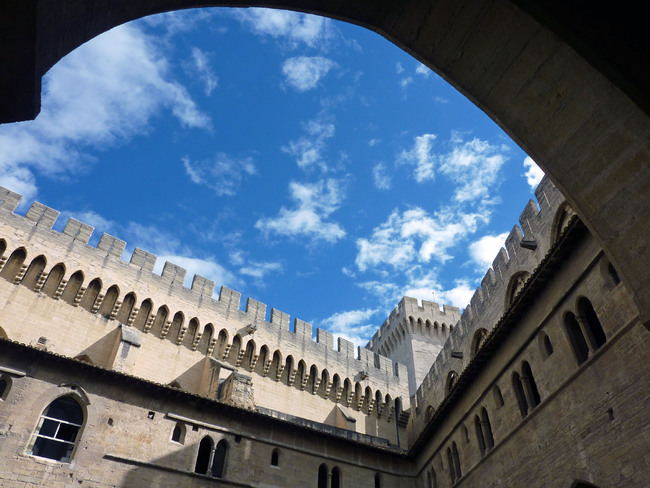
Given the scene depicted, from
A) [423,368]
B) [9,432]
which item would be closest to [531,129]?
[9,432]

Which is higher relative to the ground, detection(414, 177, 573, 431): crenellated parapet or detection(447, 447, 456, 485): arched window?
detection(414, 177, 573, 431): crenellated parapet

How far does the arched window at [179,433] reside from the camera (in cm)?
1728

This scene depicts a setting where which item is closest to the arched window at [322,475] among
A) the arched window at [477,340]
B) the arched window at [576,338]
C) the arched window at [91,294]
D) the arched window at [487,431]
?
the arched window at [487,431]

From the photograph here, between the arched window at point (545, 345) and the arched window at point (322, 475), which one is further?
the arched window at point (322, 475)

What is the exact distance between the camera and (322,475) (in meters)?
19.9

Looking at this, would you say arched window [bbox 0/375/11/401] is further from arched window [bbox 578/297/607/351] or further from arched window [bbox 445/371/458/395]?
arched window [bbox 445/371/458/395]

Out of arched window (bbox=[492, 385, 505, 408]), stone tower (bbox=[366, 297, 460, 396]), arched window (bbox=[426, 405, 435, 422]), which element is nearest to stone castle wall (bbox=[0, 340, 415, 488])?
arched window (bbox=[426, 405, 435, 422])

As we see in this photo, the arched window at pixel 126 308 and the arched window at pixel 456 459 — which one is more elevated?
the arched window at pixel 126 308

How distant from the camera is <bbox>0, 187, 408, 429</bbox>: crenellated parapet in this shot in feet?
66.6

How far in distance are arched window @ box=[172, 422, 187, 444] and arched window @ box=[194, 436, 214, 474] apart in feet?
2.28

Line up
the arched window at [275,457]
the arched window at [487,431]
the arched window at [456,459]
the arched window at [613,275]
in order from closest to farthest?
1. the arched window at [613,275]
2. the arched window at [487,431]
3. the arched window at [456,459]
4. the arched window at [275,457]

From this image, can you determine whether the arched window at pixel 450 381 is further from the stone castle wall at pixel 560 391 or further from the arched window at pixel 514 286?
the arched window at pixel 514 286

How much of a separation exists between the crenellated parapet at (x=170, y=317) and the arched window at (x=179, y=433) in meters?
4.65

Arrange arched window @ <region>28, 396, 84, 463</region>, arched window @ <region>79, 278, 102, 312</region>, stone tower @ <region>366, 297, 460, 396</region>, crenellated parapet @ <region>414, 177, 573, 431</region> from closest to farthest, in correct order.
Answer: arched window @ <region>28, 396, 84, 463</region> < crenellated parapet @ <region>414, 177, 573, 431</region> < arched window @ <region>79, 278, 102, 312</region> < stone tower @ <region>366, 297, 460, 396</region>
